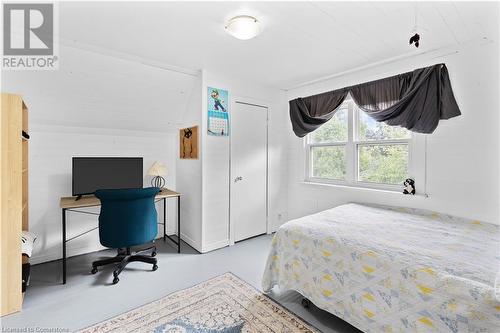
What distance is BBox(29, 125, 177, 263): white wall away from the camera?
9.16 feet

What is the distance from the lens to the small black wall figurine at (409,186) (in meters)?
2.64

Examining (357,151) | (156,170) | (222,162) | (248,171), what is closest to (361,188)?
(357,151)

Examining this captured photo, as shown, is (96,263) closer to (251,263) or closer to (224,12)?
(251,263)

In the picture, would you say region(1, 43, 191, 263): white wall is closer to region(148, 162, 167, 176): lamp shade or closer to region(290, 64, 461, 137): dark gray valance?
region(148, 162, 167, 176): lamp shade

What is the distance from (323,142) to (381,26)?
1.77m

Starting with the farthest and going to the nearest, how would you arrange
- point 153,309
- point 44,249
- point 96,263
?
point 44,249 < point 96,263 < point 153,309

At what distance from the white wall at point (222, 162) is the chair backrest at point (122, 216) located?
84 centimetres

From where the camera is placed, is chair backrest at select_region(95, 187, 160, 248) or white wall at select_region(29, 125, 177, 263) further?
white wall at select_region(29, 125, 177, 263)

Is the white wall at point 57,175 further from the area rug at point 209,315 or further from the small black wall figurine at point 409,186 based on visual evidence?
the small black wall figurine at point 409,186

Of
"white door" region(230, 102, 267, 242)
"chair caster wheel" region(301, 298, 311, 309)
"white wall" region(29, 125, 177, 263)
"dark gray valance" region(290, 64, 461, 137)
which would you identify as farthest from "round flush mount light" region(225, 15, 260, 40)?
"chair caster wheel" region(301, 298, 311, 309)

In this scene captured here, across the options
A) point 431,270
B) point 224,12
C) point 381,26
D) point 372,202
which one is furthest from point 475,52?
point 224,12

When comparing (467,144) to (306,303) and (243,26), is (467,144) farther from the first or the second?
(243,26)

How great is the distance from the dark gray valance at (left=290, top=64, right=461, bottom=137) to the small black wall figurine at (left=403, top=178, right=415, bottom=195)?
55 centimetres

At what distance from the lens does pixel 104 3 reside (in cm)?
173
